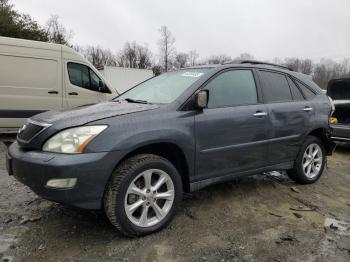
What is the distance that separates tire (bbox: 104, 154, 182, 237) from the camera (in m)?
2.97

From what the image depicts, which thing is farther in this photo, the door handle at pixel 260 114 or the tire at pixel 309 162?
the tire at pixel 309 162

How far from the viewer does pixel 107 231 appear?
3.31 meters

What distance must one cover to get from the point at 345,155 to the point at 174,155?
5.53m

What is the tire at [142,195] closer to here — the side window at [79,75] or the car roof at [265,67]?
the car roof at [265,67]

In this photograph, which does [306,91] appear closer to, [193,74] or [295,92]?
[295,92]

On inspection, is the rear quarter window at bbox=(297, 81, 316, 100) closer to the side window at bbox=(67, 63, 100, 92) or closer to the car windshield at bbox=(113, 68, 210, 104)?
the car windshield at bbox=(113, 68, 210, 104)

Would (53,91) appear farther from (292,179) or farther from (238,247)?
(238,247)

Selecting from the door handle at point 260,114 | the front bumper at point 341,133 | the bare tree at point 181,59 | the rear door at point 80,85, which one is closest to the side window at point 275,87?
the door handle at point 260,114

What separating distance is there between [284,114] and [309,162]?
1.06 m

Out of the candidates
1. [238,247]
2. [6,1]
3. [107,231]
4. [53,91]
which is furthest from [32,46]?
[6,1]

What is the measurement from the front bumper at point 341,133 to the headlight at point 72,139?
610cm

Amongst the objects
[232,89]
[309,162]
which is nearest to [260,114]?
[232,89]

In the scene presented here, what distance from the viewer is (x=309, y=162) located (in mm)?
5035

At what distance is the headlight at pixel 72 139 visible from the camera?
282 centimetres
